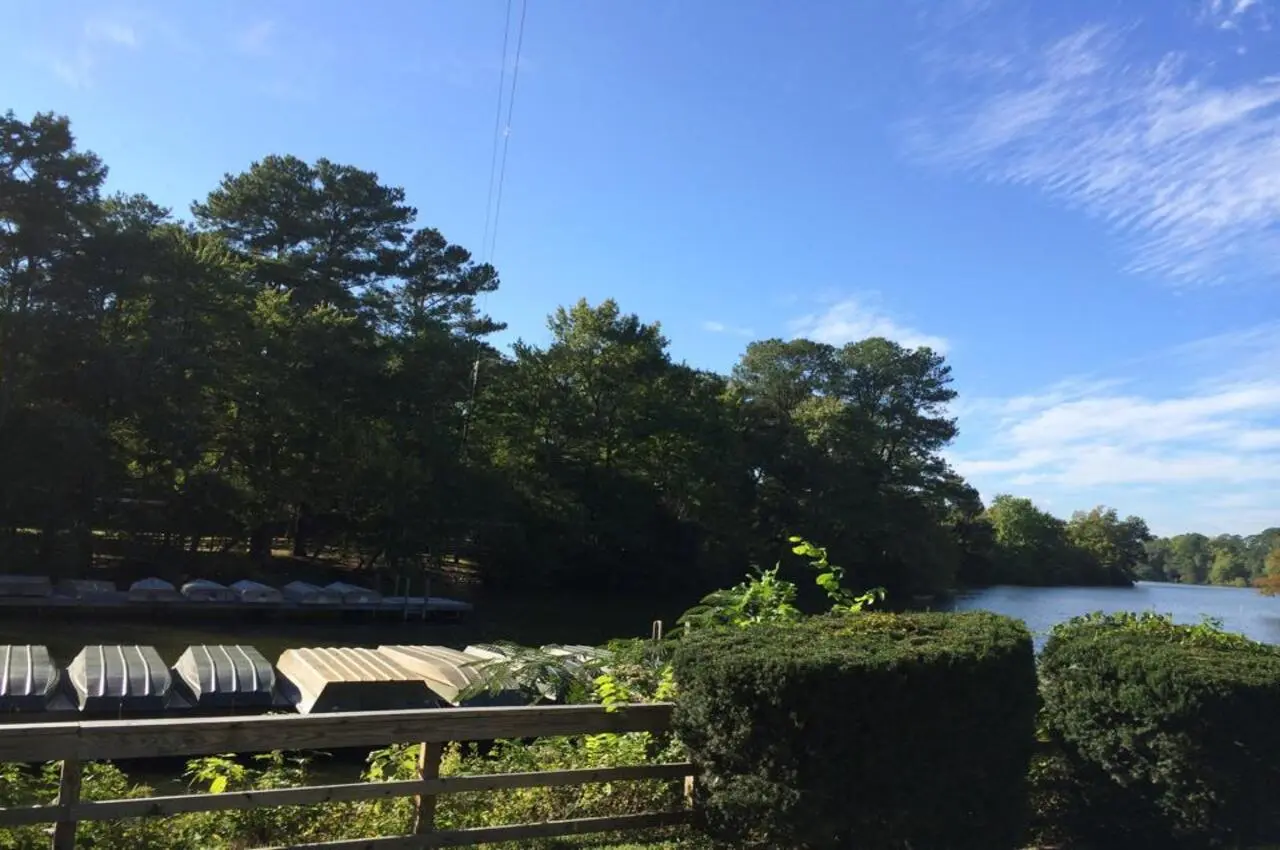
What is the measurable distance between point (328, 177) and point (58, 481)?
18.7 m

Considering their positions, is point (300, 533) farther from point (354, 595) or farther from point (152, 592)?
point (152, 592)

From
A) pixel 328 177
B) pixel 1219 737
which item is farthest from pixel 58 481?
pixel 1219 737

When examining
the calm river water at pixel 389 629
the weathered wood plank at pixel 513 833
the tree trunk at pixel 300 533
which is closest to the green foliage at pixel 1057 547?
the calm river water at pixel 389 629

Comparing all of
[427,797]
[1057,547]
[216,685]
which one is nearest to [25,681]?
[216,685]

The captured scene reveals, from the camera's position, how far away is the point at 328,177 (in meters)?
41.6

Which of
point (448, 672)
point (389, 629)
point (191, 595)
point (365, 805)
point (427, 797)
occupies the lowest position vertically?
point (389, 629)

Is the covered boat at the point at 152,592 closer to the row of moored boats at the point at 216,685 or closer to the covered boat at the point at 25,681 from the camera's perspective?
the row of moored boats at the point at 216,685

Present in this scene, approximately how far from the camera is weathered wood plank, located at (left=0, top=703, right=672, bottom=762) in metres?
3.63

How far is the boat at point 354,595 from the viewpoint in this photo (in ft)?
98.1

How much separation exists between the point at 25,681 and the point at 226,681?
206 cm

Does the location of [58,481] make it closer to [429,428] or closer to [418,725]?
[429,428]

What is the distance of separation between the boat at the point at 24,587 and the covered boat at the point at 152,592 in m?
2.02

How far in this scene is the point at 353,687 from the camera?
1080 cm

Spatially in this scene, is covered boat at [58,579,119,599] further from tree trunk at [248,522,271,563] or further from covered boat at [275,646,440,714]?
covered boat at [275,646,440,714]
